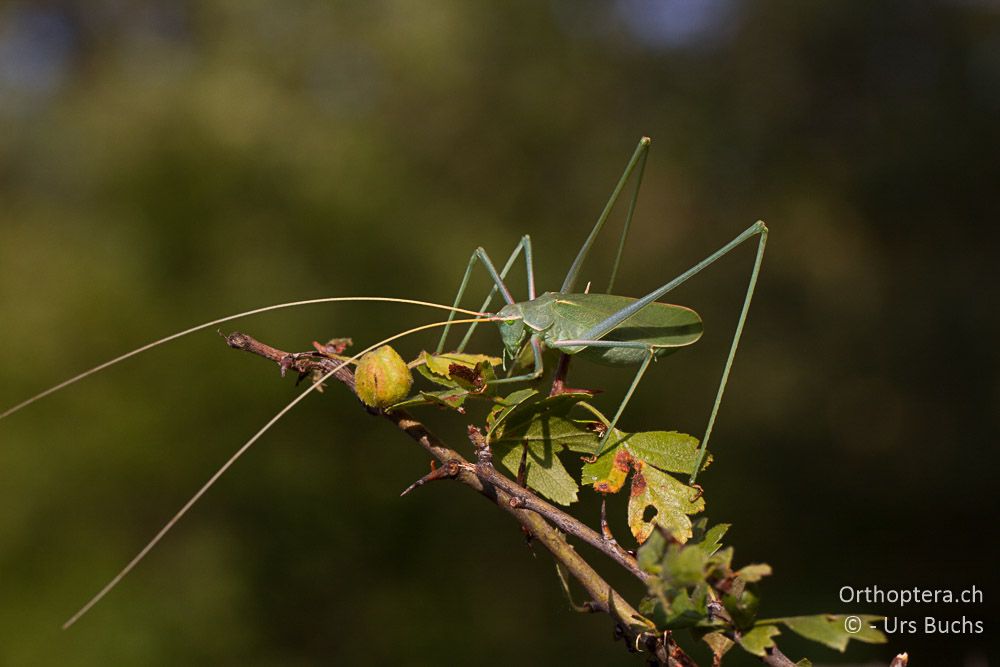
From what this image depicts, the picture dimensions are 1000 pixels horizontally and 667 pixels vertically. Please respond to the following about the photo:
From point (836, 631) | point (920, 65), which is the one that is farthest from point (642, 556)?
point (920, 65)

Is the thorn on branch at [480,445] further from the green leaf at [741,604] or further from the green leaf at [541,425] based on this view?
the green leaf at [741,604]

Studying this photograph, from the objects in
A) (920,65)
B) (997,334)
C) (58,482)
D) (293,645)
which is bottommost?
(293,645)

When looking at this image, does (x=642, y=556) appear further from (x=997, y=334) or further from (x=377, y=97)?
(x=997, y=334)

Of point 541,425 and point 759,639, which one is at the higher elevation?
point 541,425

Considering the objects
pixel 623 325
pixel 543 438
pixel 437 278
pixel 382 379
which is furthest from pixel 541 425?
pixel 437 278

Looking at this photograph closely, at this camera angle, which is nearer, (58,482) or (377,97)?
(58,482)

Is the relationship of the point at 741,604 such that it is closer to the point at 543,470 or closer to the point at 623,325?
the point at 543,470

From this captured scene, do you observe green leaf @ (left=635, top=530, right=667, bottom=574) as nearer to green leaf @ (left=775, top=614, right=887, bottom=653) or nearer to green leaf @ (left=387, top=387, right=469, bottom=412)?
green leaf @ (left=775, top=614, right=887, bottom=653)
